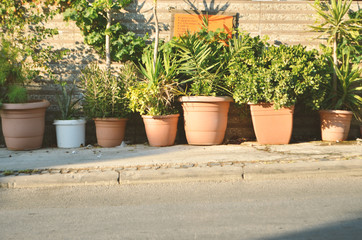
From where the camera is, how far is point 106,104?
21.0ft

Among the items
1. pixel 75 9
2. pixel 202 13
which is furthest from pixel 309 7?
pixel 75 9

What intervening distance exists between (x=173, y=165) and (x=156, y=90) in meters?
1.65

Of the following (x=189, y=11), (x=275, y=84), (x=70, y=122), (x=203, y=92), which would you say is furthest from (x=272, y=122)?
(x=70, y=122)

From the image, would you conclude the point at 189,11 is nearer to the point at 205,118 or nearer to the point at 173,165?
the point at 205,118

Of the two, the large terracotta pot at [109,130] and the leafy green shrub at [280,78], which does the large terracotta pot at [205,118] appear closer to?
the leafy green shrub at [280,78]

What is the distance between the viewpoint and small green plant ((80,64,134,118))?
6.39 meters

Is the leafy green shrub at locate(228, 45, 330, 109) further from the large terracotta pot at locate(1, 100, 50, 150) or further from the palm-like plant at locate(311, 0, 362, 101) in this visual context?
the large terracotta pot at locate(1, 100, 50, 150)

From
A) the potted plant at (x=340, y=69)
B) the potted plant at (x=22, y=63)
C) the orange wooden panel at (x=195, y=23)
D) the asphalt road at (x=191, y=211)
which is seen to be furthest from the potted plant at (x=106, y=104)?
the potted plant at (x=340, y=69)

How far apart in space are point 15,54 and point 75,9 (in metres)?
1.24

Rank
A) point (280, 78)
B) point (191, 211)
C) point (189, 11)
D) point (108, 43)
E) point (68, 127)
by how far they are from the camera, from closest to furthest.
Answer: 1. point (191, 211)
2. point (280, 78)
3. point (68, 127)
4. point (108, 43)
5. point (189, 11)

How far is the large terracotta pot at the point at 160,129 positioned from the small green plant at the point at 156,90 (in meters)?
0.11

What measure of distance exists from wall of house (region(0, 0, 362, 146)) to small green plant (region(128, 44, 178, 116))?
2.82 feet

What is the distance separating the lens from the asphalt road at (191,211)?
9.91 ft

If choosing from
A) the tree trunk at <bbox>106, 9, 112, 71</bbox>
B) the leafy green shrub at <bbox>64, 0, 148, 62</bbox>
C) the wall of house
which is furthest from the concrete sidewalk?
the leafy green shrub at <bbox>64, 0, 148, 62</bbox>
